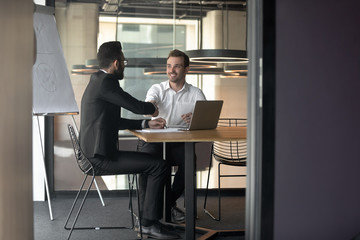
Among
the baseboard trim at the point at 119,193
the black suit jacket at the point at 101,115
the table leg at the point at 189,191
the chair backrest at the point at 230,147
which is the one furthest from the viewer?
the baseboard trim at the point at 119,193

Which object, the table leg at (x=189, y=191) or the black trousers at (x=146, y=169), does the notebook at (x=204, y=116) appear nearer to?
the black trousers at (x=146, y=169)

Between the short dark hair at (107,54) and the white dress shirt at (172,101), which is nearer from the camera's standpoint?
the short dark hair at (107,54)

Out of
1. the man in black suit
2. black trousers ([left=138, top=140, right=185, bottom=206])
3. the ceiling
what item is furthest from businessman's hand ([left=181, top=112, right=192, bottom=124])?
the ceiling

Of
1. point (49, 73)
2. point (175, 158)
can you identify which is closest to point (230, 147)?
point (175, 158)

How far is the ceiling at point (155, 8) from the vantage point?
5863mm

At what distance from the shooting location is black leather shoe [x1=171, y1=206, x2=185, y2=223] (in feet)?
16.2

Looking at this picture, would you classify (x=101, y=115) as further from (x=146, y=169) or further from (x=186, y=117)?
(x=186, y=117)

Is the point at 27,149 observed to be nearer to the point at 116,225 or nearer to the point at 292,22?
the point at 292,22

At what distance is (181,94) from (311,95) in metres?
2.18

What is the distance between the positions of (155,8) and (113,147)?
2274mm

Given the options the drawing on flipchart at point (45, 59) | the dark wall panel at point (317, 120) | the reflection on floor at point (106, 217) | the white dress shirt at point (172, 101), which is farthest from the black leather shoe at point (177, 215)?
the dark wall panel at point (317, 120)

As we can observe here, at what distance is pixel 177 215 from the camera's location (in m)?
5.01

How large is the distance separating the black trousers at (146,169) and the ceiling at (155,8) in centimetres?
216

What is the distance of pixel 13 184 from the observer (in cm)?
260
